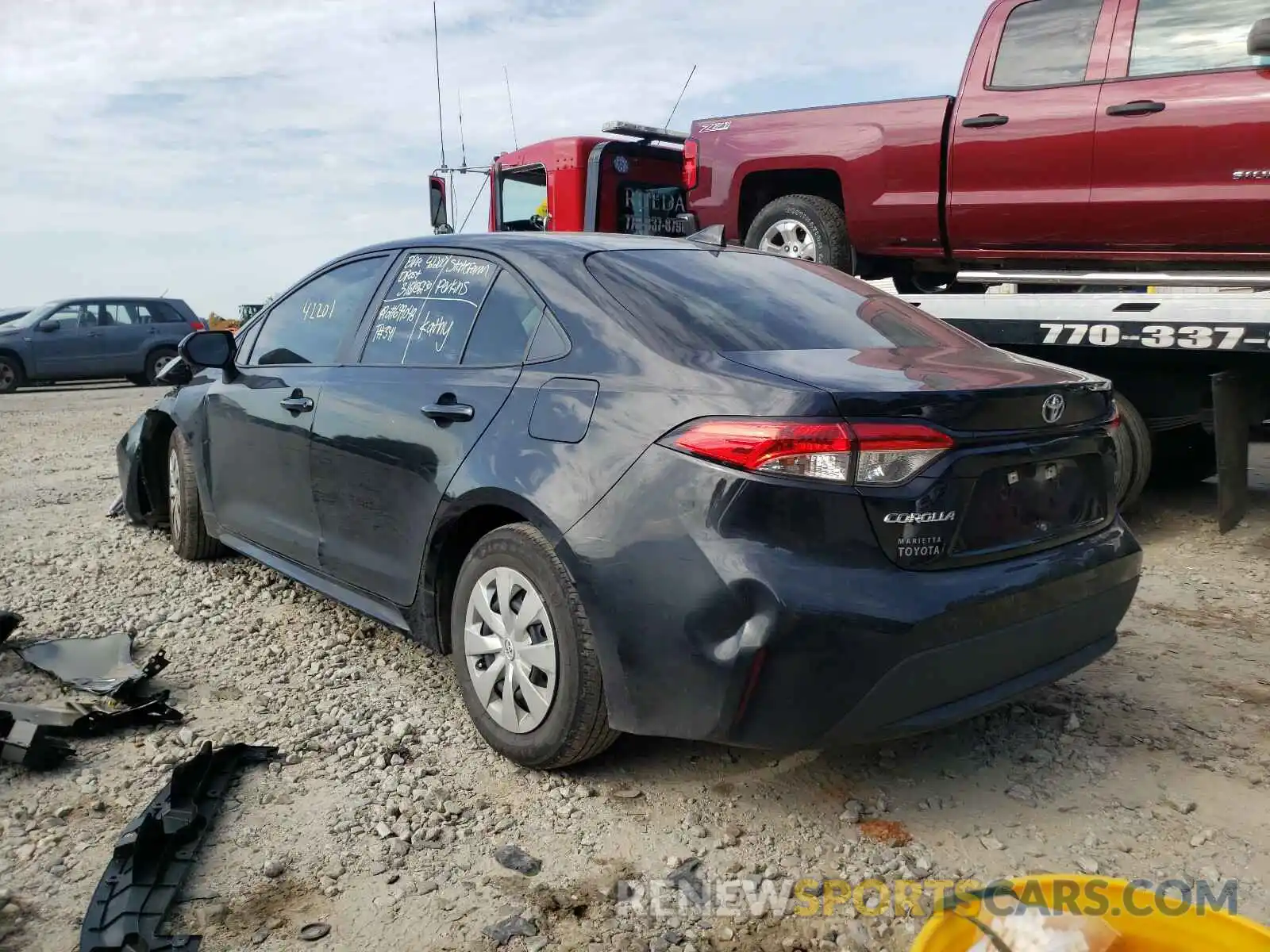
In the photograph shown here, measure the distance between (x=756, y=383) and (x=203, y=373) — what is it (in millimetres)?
3228

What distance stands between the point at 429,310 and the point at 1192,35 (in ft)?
14.1

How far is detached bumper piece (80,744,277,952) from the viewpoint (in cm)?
221

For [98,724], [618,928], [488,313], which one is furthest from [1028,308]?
[98,724]

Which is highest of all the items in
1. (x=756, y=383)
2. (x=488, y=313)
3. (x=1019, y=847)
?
(x=488, y=313)

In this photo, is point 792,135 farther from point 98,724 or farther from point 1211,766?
point 98,724

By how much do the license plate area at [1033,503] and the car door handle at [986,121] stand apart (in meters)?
3.59

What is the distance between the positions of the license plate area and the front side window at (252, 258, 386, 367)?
91.0 inches

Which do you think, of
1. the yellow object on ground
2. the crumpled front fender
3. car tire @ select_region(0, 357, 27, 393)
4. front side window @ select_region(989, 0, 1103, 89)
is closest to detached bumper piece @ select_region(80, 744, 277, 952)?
the yellow object on ground

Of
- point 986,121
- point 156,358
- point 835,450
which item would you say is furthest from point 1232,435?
point 156,358

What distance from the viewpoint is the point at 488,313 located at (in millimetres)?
3289

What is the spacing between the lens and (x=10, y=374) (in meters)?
16.9

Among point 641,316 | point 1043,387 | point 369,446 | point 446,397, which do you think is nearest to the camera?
point 1043,387

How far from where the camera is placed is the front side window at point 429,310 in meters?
3.36

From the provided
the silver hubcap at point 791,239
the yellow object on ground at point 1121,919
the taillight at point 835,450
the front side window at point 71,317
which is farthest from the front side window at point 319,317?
the front side window at point 71,317
